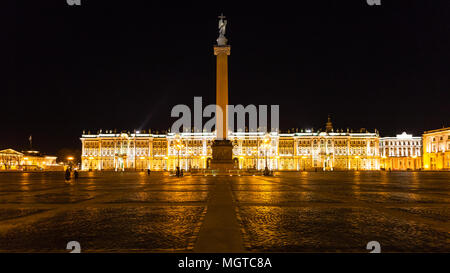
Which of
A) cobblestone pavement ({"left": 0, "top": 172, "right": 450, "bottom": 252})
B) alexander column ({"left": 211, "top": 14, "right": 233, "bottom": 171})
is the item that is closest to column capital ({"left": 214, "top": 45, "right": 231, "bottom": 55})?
alexander column ({"left": 211, "top": 14, "right": 233, "bottom": 171})

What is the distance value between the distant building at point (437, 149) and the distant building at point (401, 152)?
24.2 metres

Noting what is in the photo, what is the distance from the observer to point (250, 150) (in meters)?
121

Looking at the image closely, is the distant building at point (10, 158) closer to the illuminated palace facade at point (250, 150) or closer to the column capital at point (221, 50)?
the illuminated palace facade at point (250, 150)

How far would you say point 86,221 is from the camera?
8664 mm

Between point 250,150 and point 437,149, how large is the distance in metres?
55.2

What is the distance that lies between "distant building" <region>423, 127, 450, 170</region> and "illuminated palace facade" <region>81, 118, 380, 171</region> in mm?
23222

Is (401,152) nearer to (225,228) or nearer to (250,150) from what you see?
(250,150)

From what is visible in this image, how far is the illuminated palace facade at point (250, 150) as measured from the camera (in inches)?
4712

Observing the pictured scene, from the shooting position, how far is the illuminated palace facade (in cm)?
11969

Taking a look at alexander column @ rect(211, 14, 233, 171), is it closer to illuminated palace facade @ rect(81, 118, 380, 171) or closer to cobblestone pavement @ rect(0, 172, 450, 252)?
cobblestone pavement @ rect(0, 172, 450, 252)

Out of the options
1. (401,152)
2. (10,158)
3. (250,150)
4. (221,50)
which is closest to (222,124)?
(221,50)

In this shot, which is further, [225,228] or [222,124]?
[222,124]
